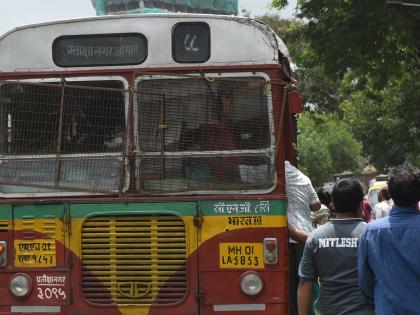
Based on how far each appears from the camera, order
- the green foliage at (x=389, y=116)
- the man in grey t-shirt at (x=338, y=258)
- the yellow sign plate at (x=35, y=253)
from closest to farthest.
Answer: the man in grey t-shirt at (x=338, y=258) < the yellow sign plate at (x=35, y=253) < the green foliage at (x=389, y=116)

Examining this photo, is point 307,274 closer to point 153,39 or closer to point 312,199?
point 312,199

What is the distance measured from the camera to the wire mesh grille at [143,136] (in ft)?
23.3

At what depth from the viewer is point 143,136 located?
7.18 m

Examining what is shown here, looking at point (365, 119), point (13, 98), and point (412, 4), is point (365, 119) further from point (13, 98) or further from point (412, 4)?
point (13, 98)

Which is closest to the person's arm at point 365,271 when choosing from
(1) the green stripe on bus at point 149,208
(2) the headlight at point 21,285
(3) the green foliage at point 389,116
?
(1) the green stripe on bus at point 149,208

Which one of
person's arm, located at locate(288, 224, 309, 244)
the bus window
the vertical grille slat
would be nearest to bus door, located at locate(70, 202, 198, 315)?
the vertical grille slat

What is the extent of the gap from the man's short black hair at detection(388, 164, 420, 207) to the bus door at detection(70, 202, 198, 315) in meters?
2.45

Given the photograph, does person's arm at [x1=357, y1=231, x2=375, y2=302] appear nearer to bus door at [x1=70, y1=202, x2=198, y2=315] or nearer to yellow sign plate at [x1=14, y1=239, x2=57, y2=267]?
bus door at [x1=70, y1=202, x2=198, y2=315]

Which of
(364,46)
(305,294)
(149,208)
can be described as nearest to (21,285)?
(149,208)

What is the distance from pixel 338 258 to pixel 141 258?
6.94 feet

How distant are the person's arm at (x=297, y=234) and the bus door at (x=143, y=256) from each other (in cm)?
78

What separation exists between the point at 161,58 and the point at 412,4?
1122cm

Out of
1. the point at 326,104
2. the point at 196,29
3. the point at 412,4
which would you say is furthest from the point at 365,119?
the point at 196,29

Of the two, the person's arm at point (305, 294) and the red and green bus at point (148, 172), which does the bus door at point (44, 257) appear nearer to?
the red and green bus at point (148, 172)
